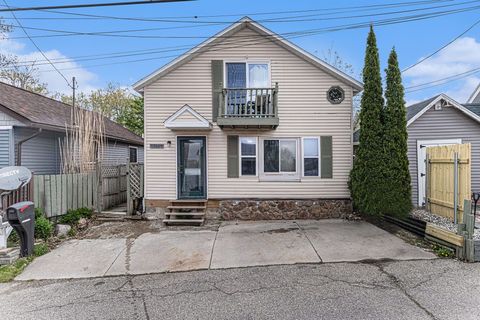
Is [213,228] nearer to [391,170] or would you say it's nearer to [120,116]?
[391,170]

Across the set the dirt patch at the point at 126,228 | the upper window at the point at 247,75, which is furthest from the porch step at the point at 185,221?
the upper window at the point at 247,75

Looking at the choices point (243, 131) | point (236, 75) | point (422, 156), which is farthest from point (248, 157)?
point (422, 156)

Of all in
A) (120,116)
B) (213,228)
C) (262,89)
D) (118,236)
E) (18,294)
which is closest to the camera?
(18,294)

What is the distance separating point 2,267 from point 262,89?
736 centimetres

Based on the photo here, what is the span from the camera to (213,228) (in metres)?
8.38

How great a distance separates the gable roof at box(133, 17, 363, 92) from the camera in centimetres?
930

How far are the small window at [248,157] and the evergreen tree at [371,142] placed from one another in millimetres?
3033

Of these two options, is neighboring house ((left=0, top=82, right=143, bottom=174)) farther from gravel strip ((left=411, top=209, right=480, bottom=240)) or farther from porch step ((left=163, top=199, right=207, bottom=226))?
gravel strip ((left=411, top=209, right=480, bottom=240))

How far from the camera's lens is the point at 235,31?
31.1 feet

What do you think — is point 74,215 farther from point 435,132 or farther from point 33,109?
point 435,132

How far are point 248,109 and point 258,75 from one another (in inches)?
48.2

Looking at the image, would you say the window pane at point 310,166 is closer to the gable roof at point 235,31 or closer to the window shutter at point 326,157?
the window shutter at point 326,157

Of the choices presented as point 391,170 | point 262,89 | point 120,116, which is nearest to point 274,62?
point 262,89

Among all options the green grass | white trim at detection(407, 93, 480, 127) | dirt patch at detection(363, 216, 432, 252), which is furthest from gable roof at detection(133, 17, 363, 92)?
the green grass
